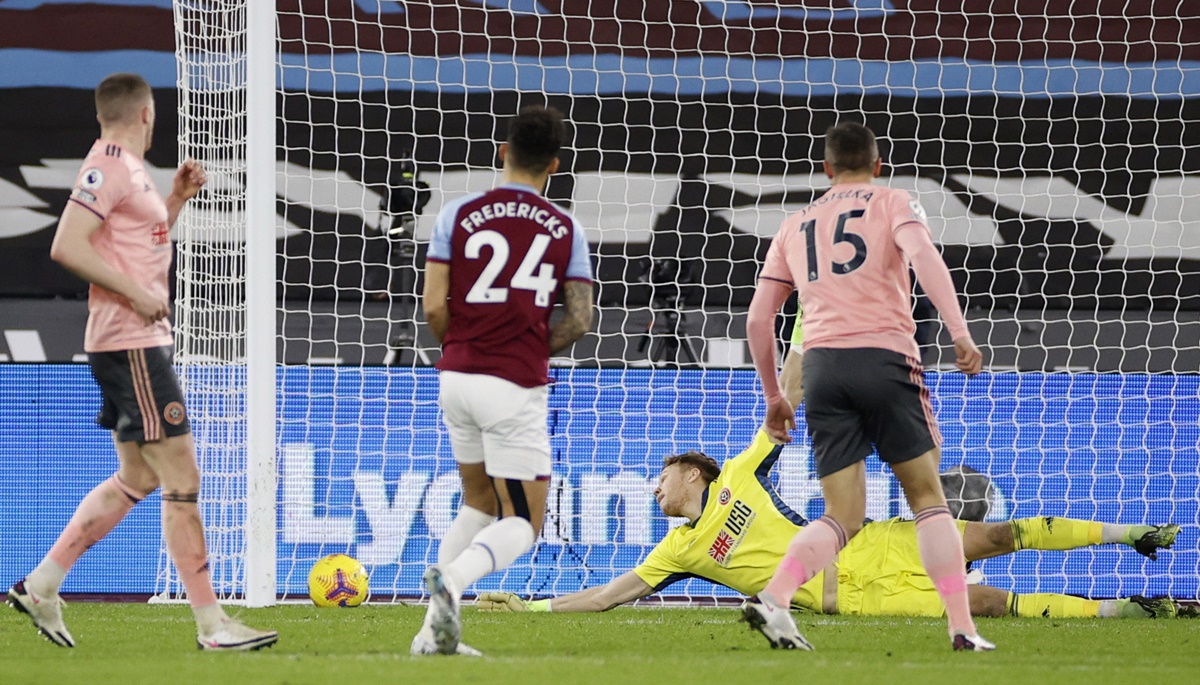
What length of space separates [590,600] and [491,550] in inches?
95.1

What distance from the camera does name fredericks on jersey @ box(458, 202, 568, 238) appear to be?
4.07 metres

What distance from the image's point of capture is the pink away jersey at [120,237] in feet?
13.7

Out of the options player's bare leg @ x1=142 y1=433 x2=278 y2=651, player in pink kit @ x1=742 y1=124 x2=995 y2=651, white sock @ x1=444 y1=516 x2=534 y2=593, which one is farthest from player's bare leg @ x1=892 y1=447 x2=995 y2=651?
player's bare leg @ x1=142 y1=433 x2=278 y2=651

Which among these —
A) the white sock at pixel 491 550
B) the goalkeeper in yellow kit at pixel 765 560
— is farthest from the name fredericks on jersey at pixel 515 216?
the goalkeeper in yellow kit at pixel 765 560

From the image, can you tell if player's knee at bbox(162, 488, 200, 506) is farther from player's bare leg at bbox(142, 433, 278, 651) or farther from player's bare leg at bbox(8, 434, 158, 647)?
player's bare leg at bbox(8, 434, 158, 647)

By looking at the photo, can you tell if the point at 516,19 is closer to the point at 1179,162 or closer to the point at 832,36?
the point at 832,36

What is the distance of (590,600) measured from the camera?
633cm

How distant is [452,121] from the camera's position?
39.3 feet

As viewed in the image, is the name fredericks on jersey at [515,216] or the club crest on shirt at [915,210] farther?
the club crest on shirt at [915,210]

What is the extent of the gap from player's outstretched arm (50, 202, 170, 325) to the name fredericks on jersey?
873mm

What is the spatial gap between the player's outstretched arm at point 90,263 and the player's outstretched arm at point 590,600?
265 centimetres

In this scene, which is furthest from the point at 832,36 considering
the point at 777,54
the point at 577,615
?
the point at 577,615

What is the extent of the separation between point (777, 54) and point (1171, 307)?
3817 millimetres

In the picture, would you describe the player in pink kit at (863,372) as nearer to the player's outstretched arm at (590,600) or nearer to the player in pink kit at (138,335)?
the player in pink kit at (138,335)
